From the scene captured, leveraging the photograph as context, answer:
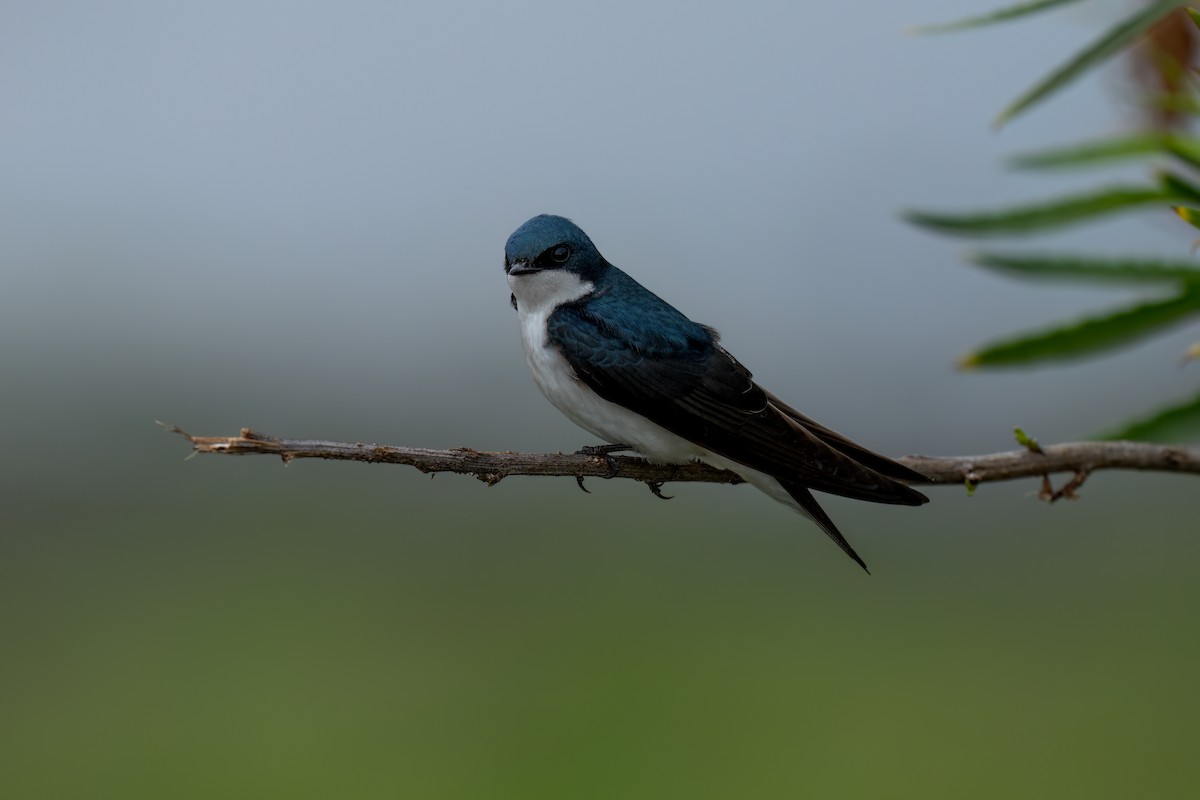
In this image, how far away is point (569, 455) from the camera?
7.84 ft

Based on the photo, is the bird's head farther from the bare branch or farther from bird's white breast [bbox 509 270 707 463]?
the bare branch

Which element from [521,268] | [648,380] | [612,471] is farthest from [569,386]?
[612,471]

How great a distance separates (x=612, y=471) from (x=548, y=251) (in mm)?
859

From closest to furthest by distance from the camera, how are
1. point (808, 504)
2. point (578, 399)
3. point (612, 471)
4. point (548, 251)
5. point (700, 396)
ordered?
point (612, 471), point (808, 504), point (700, 396), point (578, 399), point (548, 251)

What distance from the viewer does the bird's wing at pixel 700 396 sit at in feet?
8.54

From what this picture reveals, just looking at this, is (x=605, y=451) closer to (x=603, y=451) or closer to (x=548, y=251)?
(x=603, y=451)

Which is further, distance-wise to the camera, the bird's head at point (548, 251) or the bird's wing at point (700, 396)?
the bird's head at point (548, 251)

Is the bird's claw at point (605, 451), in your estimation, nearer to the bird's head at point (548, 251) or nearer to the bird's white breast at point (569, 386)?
the bird's white breast at point (569, 386)

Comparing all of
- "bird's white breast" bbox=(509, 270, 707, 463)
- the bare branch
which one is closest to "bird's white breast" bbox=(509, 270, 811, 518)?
"bird's white breast" bbox=(509, 270, 707, 463)

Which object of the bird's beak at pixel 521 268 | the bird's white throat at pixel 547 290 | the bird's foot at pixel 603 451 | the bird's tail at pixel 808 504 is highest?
the bird's beak at pixel 521 268

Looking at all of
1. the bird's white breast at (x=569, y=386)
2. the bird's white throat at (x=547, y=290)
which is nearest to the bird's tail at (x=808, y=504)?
the bird's white breast at (x=569, y=386)

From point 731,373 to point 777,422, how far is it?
0.68 ft

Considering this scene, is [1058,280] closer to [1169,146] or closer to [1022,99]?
[1169,146]

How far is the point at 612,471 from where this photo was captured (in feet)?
8.03
